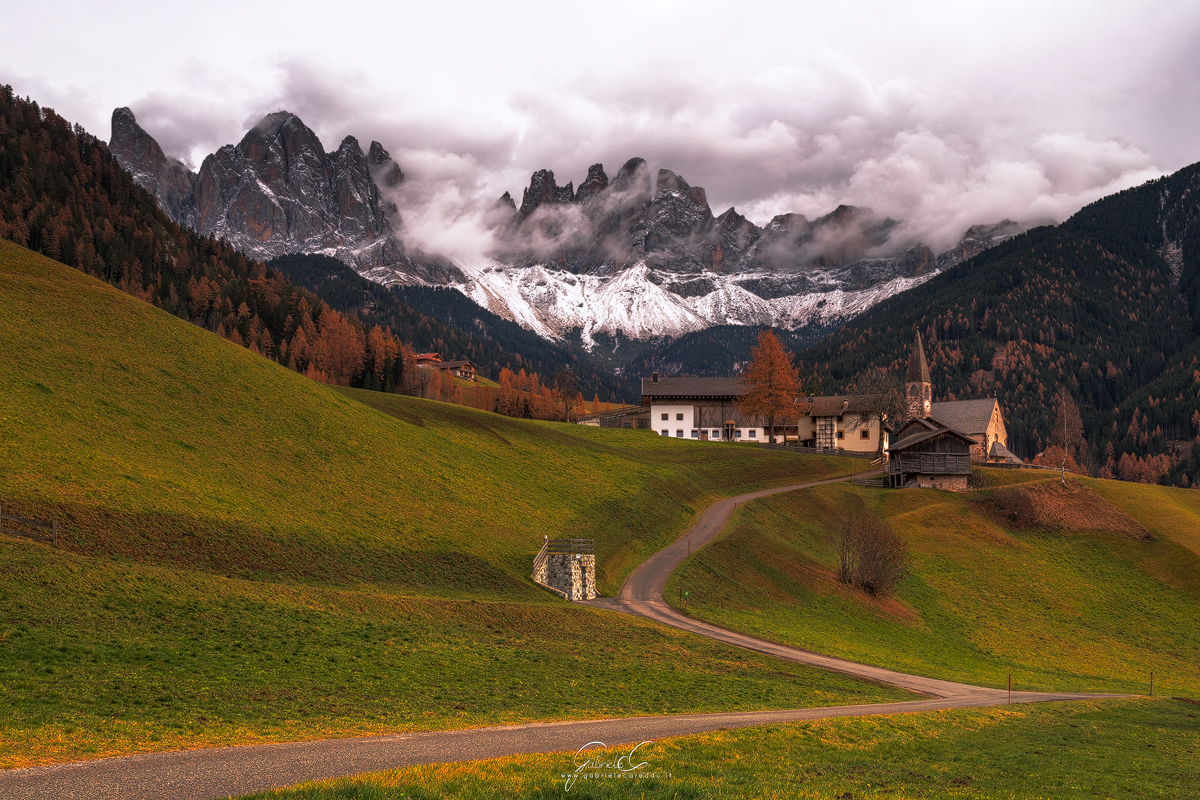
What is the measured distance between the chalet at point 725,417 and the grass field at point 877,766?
9248 centimetres

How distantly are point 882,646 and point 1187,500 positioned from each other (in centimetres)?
7019

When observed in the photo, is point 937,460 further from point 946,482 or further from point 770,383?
point 770,383

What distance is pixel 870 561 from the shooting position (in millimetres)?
55688

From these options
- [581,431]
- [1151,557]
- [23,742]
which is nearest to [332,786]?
[23,742]

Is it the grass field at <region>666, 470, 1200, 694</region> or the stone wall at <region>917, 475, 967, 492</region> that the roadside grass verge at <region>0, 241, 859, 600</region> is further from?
the stone wall at <region>917, 475, 967, 492</region>

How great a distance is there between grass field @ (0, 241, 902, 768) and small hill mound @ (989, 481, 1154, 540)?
43.4 meters

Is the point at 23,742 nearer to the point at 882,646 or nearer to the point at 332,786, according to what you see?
the point at 332,786

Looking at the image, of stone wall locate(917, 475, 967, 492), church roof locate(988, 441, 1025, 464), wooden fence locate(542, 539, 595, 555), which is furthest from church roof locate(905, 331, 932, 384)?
wooden fence locate(542, 539, 595, 555)

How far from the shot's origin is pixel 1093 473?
170 m

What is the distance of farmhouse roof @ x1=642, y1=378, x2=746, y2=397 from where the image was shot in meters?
126

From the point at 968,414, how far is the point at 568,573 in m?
107

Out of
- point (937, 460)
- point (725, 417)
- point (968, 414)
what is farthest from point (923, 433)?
point (725, 417)

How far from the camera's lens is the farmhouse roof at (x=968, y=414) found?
11944cm

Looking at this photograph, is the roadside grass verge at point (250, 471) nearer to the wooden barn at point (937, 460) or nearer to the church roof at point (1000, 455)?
the wooden barn at point (937, 460)
